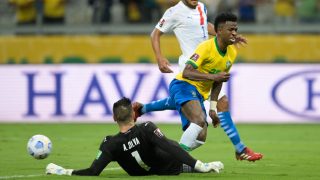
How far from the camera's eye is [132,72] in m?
19.3

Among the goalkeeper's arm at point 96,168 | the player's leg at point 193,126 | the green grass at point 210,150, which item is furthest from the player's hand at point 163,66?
the goalkeeper's arm at point 96,168

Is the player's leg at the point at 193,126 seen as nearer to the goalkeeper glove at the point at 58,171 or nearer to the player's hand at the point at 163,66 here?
the player's hand at the point at 163,66

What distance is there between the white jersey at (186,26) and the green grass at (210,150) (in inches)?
62.5

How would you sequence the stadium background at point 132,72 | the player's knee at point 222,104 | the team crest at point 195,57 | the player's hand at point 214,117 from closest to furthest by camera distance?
the team crest at point 195,57
the player's hand at point 214,117
the player's knee at point 222,104
the stadium background at point 132,72

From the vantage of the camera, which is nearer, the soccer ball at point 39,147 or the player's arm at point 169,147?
the player's arm at point 169,147

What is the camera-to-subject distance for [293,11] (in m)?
22.9

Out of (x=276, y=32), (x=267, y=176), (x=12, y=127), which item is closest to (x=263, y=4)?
(x=276, y=32)

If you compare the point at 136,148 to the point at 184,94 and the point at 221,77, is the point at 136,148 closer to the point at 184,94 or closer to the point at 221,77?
the point at 221,77

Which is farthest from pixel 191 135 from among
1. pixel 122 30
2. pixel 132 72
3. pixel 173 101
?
pixel 122 30

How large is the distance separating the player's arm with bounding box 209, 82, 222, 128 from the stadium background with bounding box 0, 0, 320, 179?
2.23ft

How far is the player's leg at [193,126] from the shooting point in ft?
34.1

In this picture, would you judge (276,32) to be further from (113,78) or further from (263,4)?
(113,78)

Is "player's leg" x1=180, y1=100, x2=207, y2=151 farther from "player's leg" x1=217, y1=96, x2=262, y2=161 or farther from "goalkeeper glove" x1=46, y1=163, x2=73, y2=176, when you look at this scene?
"goalkeeper glove" x1=46, y1=163, x2=73, y2=176

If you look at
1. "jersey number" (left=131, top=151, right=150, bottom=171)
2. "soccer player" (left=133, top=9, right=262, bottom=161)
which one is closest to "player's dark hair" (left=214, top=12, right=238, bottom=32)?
"soccer player" (left=133, top=9, right=262, bottom=161)
